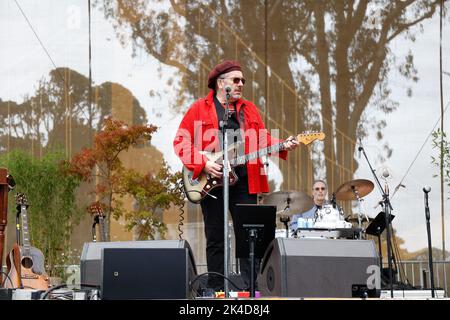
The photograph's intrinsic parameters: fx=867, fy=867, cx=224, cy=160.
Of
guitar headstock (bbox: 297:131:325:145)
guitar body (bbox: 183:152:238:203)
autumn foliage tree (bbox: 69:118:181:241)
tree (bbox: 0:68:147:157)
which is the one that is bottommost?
guitar body (bbox: 183:152:238:203)

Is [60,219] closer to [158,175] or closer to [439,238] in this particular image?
[158,175]

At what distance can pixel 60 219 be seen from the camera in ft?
31.9

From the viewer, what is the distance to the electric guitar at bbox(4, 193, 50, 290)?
19.7 feet

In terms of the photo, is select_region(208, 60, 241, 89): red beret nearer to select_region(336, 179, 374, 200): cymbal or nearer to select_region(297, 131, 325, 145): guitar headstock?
select_region(297, 131, 325, 145): guitar headstock

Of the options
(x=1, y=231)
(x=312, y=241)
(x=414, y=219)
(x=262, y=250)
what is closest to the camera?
(x=312, y=241)

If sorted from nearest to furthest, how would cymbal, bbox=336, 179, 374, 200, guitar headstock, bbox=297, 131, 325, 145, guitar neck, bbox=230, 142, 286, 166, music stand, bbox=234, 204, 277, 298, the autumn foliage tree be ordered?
music stand, bbox=234, 204, 277, 298
guitar neck, bbox=230, 142, 286, 166
guitar headstock, bbox=297, 131, 325, 145
cymbal, bbox=336, 179, 374, 200
the autumn foliage tree

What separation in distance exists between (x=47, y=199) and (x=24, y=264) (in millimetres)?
3391

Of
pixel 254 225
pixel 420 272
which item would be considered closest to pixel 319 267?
pixel 254 225

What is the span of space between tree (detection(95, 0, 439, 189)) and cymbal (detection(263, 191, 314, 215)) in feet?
8.03

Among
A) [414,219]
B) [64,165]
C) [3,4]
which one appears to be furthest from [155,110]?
[414,219]

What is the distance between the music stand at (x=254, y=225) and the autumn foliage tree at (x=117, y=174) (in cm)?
533

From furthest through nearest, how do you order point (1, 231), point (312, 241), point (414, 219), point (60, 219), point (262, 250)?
point (414, 219)
point (60, 219)
point (1, 231)
point (262, 250)
point (312, 241)

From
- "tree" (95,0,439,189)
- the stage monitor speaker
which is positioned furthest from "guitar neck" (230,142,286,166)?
"tree" (95,0,439,189)

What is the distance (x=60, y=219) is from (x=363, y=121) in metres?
3.81
